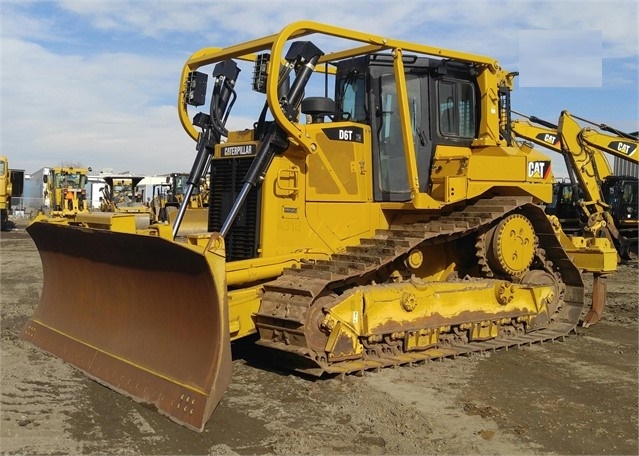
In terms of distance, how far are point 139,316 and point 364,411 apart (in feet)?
7.32

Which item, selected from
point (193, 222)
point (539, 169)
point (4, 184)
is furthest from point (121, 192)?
point (539, 169)

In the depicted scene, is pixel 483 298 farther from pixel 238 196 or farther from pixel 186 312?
pixel 186 312

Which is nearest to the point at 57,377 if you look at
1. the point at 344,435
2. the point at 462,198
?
the point at 344,435

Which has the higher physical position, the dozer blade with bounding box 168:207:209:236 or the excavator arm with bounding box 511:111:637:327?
the excavator arm with bounding box 511:111:637:327

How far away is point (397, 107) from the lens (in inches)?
287

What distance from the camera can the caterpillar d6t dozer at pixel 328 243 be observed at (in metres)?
5.80

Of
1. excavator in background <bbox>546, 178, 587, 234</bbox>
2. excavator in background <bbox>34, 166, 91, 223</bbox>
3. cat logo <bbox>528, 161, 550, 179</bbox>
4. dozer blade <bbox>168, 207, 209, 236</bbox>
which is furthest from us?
excavator in background <bbox>34, 166, 91, 223</bbox>

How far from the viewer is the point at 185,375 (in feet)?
17.4

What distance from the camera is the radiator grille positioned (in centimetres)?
678

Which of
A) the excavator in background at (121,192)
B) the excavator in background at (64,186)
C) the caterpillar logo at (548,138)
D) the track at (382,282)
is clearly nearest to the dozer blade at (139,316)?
the track at (382,282)

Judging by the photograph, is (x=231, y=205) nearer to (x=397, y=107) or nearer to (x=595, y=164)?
(x=397, y=107)

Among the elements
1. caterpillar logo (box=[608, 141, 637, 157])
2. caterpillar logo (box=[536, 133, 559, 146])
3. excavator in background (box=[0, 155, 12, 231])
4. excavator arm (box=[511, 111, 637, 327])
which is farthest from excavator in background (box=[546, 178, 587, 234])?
excavator in background (box=[0, 155, 12, 231])

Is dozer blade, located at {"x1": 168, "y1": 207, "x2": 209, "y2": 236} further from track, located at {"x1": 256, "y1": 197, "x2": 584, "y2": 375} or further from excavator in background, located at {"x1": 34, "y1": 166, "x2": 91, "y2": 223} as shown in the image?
excavator in background, located at {"x1": 34, "y1": 166, "x2": 91, "y2": 223}

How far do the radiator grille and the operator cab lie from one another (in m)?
1.37
